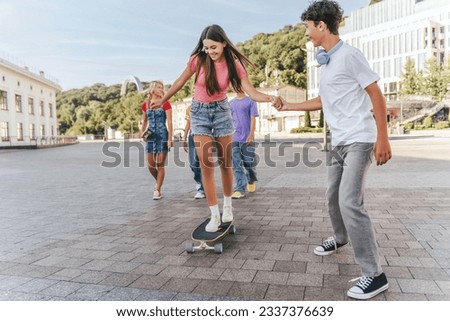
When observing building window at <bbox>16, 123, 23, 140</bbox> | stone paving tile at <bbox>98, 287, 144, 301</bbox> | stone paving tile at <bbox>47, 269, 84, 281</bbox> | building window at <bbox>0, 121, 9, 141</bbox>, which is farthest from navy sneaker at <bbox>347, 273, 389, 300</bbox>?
building window at <bbox>16, 123, 23, 140</bbox>

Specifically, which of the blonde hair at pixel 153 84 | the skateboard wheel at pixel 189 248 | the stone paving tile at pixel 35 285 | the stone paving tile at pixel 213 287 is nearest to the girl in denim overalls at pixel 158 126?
the blonde hair at pixel 153 84

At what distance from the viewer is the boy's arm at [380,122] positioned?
9.09 ft

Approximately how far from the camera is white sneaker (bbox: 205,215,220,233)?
4000 mm

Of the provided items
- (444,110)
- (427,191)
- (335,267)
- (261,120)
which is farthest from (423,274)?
(261,120)

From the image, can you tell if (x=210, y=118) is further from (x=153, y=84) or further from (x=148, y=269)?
(x=153, y=84)

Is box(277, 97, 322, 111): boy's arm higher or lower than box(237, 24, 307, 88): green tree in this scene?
lower

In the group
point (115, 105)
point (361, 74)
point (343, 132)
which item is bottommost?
point (343, 132)

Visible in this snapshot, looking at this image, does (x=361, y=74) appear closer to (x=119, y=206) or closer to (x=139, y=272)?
(x=139, y=272)

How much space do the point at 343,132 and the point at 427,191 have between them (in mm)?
5035

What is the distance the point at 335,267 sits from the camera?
10.9 ft

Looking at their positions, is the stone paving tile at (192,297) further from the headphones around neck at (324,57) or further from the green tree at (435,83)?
the green tree at (435,83)

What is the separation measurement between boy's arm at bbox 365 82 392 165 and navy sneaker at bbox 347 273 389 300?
0.77 meters

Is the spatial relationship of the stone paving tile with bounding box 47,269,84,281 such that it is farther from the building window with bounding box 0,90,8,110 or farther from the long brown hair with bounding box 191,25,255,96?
the building window with bounding box 0,90,8,110

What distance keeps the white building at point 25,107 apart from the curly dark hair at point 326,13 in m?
41.2
